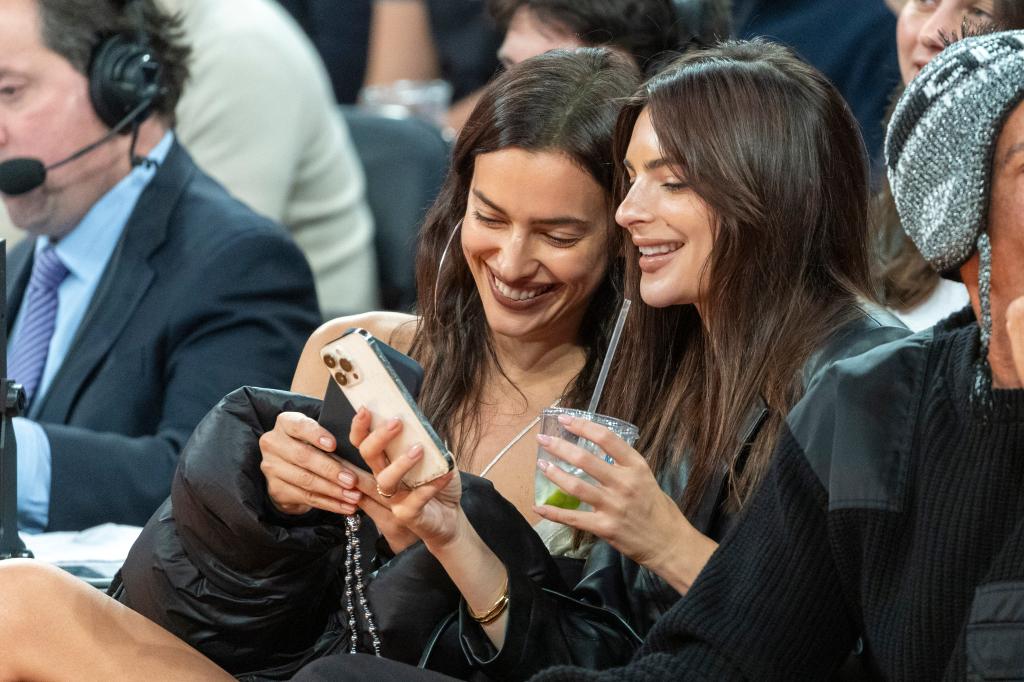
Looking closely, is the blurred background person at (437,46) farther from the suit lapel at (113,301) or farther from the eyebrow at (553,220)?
the eyebrow at (553,220)

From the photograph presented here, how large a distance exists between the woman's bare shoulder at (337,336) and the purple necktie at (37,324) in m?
0.63

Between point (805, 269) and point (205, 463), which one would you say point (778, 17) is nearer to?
point (805, 269)

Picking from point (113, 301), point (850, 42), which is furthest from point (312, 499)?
point (850, 42)

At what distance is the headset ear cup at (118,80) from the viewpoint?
9.61ft

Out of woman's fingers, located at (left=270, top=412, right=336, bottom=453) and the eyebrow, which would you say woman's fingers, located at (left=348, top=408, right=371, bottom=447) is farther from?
the eyebrow

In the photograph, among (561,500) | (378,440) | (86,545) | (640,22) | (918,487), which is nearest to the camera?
(918,487)

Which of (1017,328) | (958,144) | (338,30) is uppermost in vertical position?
(958,144)

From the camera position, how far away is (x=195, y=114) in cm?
407

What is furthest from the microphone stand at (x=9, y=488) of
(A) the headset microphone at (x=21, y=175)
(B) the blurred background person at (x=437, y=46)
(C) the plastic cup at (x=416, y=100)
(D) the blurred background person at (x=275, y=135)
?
(B) the blurred background person at (x=437, y=46)

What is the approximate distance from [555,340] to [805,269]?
45cm

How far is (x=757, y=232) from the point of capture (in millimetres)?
2016

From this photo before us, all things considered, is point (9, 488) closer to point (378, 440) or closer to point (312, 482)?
point (312, 482)

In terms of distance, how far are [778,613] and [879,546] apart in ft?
0.43

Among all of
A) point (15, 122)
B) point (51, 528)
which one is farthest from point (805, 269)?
point (15, 122)
